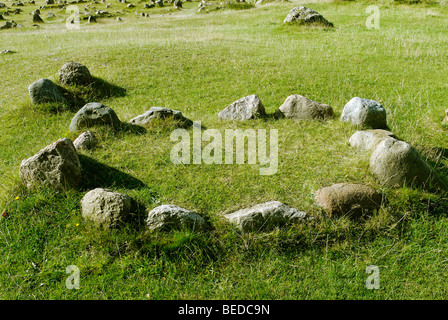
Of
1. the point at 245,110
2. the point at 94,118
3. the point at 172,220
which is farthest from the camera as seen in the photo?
the point at 245,110

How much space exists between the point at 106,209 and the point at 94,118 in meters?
2.74

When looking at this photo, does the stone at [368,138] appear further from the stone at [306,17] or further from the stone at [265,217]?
the stone at [306,17]

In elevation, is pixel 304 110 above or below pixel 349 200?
above

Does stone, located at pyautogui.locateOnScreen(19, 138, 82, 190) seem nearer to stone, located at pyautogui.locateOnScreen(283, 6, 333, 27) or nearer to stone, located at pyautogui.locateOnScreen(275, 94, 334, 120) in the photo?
stone, located at pyautogui.locateOnScreen(275, 94, 334, 120)

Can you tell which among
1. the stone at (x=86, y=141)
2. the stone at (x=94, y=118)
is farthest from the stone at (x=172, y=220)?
the stone at (x=94, y=118)

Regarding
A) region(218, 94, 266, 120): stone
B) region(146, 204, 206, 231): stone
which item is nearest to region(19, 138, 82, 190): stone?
region(146, 204, 206, 231): stone

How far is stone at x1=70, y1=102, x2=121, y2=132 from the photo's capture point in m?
6.29

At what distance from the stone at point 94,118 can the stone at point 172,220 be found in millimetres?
2833

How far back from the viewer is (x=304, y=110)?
665 centimetres

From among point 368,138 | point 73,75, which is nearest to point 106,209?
point 368,138

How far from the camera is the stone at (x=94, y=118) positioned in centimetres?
629

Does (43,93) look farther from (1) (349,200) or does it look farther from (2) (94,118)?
(1) (349,200)

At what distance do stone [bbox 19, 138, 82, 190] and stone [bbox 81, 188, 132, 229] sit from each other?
23.6 inches

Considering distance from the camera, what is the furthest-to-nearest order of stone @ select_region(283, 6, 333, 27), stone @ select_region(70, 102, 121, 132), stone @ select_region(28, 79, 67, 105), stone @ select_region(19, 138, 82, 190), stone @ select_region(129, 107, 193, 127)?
stone @ select_region(283, 6, 333, 27), stone @ select_region(28, 79, 67, 105), stone @ select_region(129, 107, 193, 127), stone @ select_region(70, 102, 121, 132), stone @ select_region(19, 138, 82, 190)
